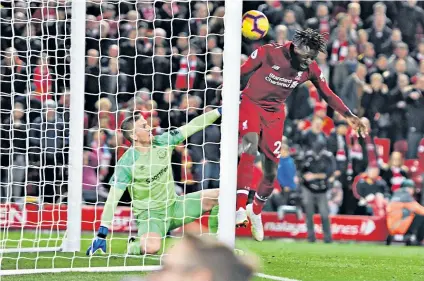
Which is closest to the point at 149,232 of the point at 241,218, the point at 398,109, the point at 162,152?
the point at 162,152

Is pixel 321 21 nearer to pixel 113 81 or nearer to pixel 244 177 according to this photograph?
pixel 113 81

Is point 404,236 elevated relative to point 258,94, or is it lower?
lower

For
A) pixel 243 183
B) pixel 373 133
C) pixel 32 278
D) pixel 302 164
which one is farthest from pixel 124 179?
pixel 373 133

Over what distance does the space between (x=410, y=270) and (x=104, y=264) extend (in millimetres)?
3103

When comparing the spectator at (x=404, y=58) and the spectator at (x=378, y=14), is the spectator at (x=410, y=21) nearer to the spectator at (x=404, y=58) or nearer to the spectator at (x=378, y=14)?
the spectator at (x=378, y=14)

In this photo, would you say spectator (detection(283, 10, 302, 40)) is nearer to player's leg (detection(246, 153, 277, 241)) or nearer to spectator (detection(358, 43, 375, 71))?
spectator (detection(358, 43, 375, 71))

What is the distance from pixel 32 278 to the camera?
7.87 metres

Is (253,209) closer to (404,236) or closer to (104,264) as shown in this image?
(104,264)

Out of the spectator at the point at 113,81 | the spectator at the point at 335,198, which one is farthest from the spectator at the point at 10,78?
the spectator at the point at 335,198

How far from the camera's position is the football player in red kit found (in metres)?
10.3

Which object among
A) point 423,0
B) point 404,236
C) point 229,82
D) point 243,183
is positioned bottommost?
point 404,236

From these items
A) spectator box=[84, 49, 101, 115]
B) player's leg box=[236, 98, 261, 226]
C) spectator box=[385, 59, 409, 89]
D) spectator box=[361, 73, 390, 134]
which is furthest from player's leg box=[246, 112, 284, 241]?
spectator box=[385, 59, 409, 89]

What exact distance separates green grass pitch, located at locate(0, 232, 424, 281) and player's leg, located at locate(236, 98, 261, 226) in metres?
0.63

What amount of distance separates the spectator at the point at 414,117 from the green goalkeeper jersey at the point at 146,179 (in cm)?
526
